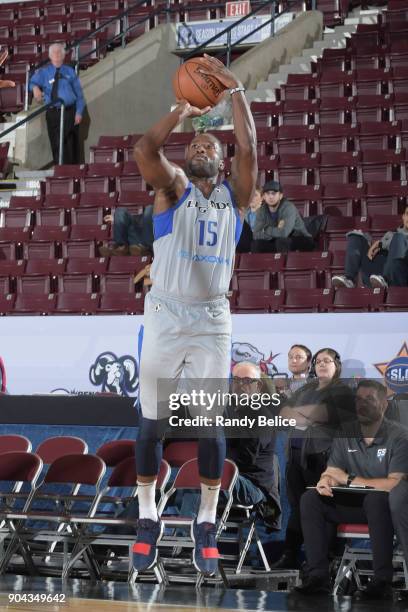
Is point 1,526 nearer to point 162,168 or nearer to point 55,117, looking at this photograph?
point 162,168

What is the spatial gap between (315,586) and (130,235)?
246 inches

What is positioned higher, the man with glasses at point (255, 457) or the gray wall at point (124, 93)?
the gray wall at point (124, 93)

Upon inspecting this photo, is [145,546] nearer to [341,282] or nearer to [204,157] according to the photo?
[204,157]

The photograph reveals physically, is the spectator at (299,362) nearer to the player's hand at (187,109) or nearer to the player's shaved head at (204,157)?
the player's shaved head at (204,157)

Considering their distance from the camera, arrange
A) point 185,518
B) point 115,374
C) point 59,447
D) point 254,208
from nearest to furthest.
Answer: point 185,518, point 59,447, point 115,374, point 254,208

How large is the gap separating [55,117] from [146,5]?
392 centimetres

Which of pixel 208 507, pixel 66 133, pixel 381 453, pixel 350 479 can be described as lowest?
pixel 350 479

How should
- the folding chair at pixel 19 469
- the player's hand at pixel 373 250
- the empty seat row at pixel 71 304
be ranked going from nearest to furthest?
1. the folding chair at pixel 19 469
2. the player's hand at pixel 373 250
3. the empty seat row at pixel 71 304

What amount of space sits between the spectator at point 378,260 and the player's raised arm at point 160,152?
5.10 metres

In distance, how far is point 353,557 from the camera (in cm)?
704

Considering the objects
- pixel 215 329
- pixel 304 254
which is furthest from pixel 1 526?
pixel 304 254

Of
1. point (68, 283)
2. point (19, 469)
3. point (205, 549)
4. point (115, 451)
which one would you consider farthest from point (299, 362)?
point (68, 283)

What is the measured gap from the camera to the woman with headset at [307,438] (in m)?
7.64

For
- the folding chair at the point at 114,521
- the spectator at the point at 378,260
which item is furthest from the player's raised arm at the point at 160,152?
the spectator at the point at 378,260
